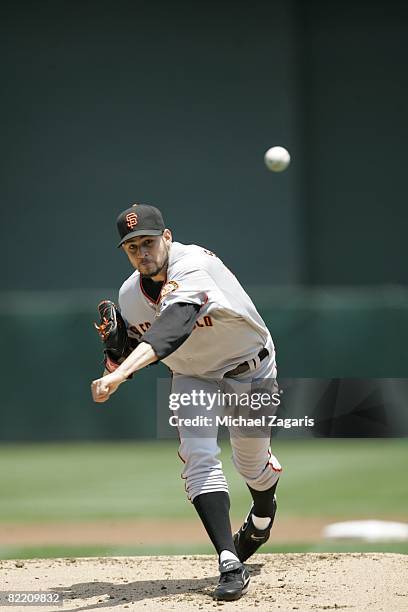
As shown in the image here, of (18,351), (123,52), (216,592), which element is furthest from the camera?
(123,52)

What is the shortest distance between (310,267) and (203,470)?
464 inches

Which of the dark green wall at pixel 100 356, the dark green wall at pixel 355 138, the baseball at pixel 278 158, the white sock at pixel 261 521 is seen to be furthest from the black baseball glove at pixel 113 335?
the dark green wall at pixel 355 138

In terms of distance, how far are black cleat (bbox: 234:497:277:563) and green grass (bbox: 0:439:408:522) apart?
88.9 inches

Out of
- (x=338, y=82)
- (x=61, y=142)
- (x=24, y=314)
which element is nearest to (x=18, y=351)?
(x=24, y=314)

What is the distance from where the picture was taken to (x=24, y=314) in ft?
40.6

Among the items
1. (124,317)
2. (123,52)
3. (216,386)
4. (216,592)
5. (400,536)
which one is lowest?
(400,536)

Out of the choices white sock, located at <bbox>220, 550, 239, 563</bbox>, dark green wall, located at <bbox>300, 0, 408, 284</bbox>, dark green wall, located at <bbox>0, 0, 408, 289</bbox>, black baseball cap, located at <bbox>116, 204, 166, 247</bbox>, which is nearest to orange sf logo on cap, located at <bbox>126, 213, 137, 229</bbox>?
black baseball cap, located at <bbox>116, 204, 166, 247</bbox>

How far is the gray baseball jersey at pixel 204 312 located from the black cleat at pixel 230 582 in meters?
0.92

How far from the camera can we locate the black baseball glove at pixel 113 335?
16.9 ft

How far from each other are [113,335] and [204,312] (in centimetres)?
50

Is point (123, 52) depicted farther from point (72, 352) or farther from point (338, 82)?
point (72, 352)

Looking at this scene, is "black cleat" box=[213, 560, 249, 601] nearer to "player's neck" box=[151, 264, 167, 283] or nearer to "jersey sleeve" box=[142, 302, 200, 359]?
"jersey sleeve" box=[142, 302, 200, 359]

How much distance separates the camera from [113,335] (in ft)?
16.9

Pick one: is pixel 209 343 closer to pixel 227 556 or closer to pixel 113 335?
pixel 113 335
